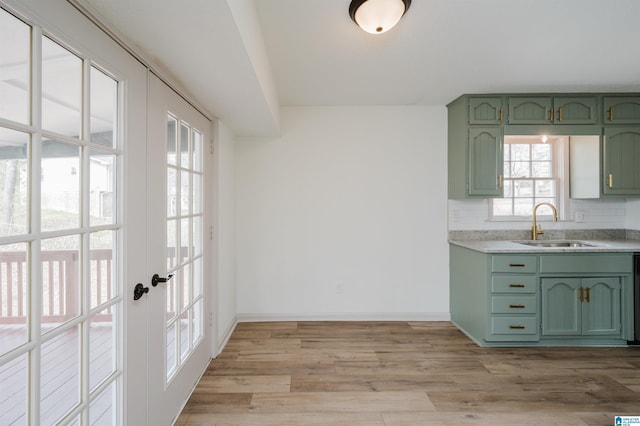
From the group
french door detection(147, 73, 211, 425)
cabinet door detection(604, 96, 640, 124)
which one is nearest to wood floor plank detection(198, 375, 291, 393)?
french door detection(147, 73, 211, 425)

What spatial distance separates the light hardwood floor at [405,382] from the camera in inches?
76.7

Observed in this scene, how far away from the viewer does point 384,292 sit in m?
3.51

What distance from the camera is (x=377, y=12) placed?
1.69 m

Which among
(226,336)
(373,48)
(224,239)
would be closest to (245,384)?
(226,336)

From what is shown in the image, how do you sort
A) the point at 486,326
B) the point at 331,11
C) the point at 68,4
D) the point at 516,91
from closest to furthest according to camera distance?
the point at 68,4 → the point at 331,11 → the point at 486,326 → the point at 516,91

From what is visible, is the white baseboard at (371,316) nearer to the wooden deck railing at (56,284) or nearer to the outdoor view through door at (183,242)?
the outdoor view through door at (183,242)

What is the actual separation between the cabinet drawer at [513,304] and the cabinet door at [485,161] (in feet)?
3.37

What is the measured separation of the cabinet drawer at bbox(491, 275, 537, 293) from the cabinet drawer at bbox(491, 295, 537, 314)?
0.07 m

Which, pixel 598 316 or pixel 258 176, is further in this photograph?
pixel 258 176

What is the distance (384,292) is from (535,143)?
7.98ft

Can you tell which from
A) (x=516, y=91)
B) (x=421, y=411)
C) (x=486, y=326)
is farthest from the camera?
(x=516, y=91)

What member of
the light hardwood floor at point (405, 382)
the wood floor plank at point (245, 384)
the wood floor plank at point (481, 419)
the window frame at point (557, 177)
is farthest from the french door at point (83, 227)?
the window frame at point (557, 177)

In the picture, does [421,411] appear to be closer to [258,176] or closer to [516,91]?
[258,176]

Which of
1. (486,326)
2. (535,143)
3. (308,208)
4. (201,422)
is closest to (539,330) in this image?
(486,326)
